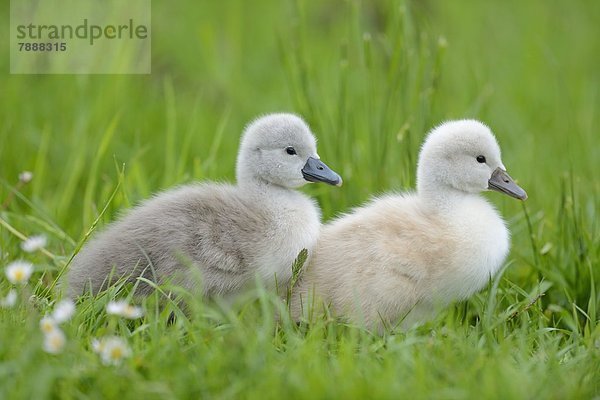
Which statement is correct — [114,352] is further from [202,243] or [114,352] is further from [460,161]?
[460,161]

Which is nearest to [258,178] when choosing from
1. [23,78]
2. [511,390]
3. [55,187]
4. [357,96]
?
[511,390]

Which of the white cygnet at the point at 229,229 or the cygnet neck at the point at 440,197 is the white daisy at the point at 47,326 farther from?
the cygnet neck at the point at 440,197

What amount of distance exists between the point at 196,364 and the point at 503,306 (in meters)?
1.81

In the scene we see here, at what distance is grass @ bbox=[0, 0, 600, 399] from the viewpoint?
129 inches

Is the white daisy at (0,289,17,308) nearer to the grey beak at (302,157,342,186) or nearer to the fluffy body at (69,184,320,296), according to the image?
the fluffy body at (69,184,320,296)

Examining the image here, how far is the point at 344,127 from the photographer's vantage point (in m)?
5.83

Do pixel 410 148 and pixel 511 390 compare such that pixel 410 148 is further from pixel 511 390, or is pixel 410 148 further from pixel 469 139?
pixel 511 390

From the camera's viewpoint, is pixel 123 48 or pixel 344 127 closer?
pixel 344 127

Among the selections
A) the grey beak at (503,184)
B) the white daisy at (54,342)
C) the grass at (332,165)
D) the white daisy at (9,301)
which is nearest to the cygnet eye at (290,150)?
the grass at (332,165)

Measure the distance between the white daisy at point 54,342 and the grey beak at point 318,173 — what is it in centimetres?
152

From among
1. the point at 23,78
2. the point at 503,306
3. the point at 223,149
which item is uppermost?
the point at 23,78

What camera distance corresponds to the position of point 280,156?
431 cm

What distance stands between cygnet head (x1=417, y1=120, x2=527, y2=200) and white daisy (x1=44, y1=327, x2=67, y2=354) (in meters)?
1.86

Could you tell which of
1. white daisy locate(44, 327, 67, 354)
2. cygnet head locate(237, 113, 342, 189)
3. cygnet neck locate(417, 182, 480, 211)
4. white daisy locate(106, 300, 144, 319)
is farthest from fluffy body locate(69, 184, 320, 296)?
white daisy locate(44, 327, 67, 354)
